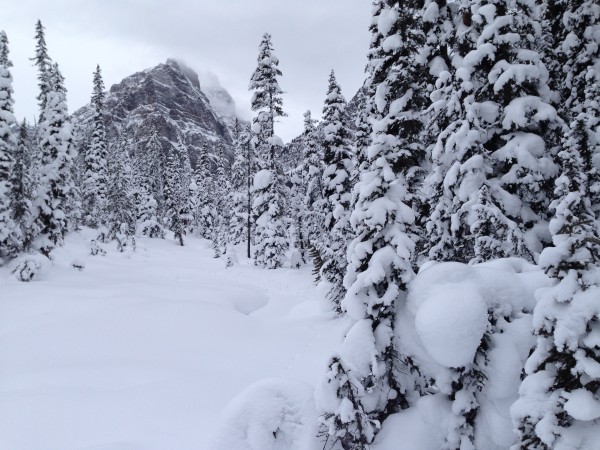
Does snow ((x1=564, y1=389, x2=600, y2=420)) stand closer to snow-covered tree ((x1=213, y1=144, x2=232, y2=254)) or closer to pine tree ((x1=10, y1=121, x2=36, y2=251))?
pine tree ((x1=10, y1=121, x2=36, y2=251))

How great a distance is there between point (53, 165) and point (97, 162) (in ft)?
72.6

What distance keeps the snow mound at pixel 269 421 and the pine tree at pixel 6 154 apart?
21.4 metres

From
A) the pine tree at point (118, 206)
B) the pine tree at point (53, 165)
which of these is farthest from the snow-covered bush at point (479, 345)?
the pine tree at point (118, 206)

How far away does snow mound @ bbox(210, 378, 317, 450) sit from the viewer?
227 inches

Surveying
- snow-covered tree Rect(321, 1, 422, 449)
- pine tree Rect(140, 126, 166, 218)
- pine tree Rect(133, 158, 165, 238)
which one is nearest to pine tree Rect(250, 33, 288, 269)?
snow-covered tree Rect(321, 1, 422, 449)

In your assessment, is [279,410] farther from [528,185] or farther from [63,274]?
[63,274]

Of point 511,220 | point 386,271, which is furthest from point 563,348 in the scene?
point 511,220

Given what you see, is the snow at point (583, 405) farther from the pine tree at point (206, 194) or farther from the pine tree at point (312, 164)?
the pine tree at point (206, 194)

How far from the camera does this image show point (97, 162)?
43.8 m

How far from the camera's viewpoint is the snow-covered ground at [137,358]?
6523 mm

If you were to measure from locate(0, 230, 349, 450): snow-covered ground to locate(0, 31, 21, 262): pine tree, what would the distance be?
86.6 inches

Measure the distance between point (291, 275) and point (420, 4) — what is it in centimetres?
2021

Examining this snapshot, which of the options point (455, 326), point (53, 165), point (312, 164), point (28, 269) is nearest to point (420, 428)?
point (455, 326)

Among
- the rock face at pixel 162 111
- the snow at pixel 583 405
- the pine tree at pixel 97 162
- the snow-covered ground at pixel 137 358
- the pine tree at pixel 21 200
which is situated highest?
the rock face at pixel 162 111
